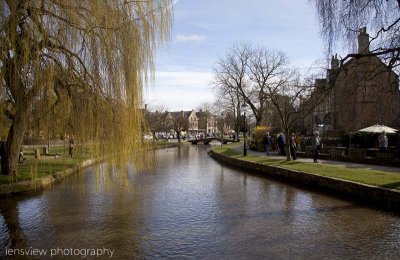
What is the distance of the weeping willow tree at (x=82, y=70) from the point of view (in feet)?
28.0

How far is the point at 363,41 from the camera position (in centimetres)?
1120

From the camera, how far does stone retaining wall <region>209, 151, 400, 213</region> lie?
11.1 metres

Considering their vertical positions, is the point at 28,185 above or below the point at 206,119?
below

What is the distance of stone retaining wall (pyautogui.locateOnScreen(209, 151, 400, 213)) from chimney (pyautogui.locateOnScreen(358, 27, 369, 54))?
174 inches

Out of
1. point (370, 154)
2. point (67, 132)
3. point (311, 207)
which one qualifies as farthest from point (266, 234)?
point (370, 154)

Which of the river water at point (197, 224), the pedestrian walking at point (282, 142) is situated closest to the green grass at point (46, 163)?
the river water at point (197, 224)

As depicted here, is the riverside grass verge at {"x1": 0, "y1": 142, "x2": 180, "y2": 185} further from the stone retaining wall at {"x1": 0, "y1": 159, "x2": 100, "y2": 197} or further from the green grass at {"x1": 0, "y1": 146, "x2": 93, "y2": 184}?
the stone retaining wall at {"x1": 0, "y1": 159, "x2": 100, "y2": 197}

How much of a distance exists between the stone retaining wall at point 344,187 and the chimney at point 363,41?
4420 millimetres

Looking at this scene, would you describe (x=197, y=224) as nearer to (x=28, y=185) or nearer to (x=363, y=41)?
(x=363, y=41)

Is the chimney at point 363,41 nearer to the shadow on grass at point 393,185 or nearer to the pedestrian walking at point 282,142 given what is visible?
the shadow on grass at point 393,185

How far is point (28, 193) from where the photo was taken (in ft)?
47.2

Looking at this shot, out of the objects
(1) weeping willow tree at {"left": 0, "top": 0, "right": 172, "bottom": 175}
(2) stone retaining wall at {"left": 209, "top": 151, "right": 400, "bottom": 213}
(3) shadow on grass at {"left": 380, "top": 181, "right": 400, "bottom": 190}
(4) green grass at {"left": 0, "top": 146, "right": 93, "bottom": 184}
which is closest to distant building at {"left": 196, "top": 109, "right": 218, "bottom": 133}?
(2) stone retaining wall at {"left": 209, "top": 151, "right": 400, "bottom": 213}

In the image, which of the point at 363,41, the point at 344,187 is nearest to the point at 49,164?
the point at 344,187

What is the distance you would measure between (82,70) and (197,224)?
5.06 meters
